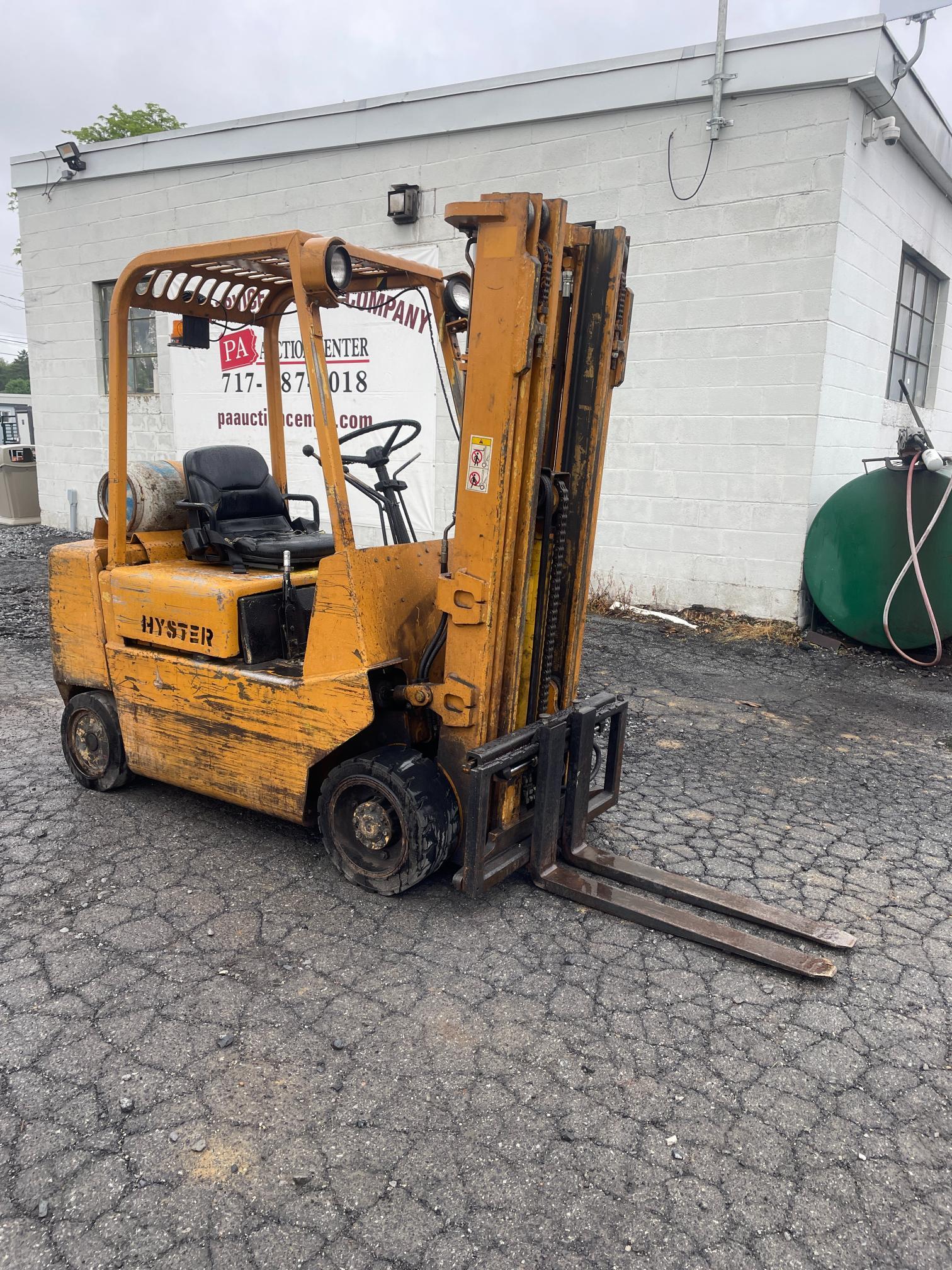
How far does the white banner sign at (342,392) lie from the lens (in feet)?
31.5

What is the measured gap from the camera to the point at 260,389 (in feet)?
34.9

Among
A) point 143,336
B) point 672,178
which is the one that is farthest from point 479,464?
point 143,336

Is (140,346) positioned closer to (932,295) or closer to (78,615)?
(78,615)

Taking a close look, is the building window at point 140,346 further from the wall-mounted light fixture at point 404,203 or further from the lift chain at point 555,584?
the lift chain at point 555,584

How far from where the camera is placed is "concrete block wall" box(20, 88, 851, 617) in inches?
295

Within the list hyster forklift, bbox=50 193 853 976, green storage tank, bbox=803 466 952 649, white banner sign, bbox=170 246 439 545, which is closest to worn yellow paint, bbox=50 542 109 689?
hyster forklift, bbox=50 193 853 976

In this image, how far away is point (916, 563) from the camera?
23.4 ft

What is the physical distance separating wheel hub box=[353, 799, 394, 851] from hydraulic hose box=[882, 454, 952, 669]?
549 cm

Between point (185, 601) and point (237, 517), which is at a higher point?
point (237, 517)

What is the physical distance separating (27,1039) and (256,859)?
121 cm

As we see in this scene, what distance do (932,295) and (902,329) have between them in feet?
4.62

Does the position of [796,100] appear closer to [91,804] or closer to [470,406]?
[470,406]

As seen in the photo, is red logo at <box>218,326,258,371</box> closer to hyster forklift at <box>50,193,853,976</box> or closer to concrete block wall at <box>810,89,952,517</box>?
concrete block wall at <box>810,89,952,517</box>

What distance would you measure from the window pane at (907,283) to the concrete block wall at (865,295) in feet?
0.56
